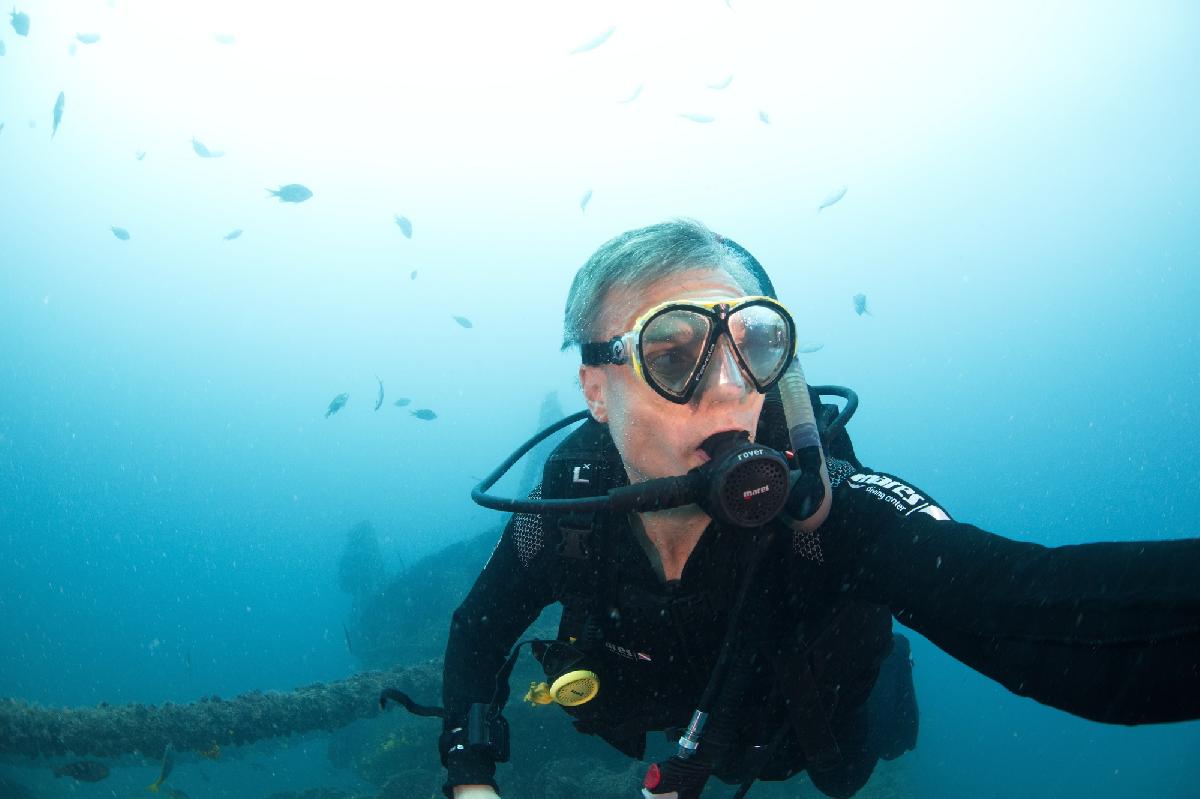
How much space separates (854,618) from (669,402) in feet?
4.27

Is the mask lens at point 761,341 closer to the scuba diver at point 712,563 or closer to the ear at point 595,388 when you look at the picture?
the scuba diver at point 712,563

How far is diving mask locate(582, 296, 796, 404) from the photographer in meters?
2.18

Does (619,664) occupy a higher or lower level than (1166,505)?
higher

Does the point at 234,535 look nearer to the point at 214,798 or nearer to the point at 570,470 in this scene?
the point at 214,798

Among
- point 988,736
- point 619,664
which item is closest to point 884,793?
point 619,664

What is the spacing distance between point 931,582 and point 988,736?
31.3 meters

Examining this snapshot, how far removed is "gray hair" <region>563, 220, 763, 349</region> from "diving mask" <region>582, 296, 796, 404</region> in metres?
0.27

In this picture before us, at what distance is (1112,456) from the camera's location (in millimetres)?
128750

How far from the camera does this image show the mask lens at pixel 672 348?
2.19 metres

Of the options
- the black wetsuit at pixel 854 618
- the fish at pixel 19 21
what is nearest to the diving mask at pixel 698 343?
the black wetsuit at pixel 854 618

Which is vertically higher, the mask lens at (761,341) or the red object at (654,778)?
the mask lens at (761,341)

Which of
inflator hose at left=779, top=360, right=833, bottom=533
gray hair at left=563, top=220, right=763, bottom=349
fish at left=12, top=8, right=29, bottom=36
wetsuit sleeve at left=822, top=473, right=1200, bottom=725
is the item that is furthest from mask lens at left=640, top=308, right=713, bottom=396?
fish at left=12, top=8, right=29, bottom=36

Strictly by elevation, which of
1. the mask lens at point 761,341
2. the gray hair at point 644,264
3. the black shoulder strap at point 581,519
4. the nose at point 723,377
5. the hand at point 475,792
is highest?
the gray hair at point 644,264

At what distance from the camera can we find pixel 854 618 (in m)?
2.45
